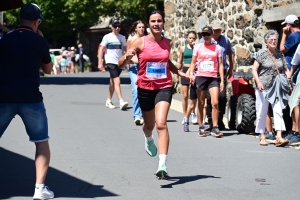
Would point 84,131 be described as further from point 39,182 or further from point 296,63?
point 39,182

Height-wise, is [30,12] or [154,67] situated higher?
[30,12]

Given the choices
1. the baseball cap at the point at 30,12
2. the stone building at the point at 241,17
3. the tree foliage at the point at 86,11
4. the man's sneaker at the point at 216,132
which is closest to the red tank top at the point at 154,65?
the baseball cap at the point at 30,12

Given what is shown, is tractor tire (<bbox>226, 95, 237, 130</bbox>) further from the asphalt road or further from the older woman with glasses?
the older woman with glasses

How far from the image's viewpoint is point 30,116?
7574 mm

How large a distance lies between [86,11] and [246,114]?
33191mm

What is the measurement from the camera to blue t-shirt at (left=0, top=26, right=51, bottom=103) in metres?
7.47

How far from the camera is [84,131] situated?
44.4 ft

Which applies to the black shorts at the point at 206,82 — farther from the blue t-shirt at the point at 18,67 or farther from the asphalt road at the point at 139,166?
the blue t-shirt at the point at 18,67

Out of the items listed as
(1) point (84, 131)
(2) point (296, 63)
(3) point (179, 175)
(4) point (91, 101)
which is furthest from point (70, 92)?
(3) point (179, 175)

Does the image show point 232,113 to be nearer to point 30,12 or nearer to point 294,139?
point 294,139

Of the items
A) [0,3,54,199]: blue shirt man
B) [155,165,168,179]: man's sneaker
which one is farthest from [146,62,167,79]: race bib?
[0,3,54,199]: blue shirt man

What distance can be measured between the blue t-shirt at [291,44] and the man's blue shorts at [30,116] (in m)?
5.99

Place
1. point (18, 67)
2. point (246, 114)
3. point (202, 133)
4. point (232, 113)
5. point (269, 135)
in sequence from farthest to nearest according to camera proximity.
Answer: point (232, 113), point (246, 114), point (202, 133), point (269, 135), point (18, 67)

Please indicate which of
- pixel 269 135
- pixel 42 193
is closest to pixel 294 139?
pixel 269 135
